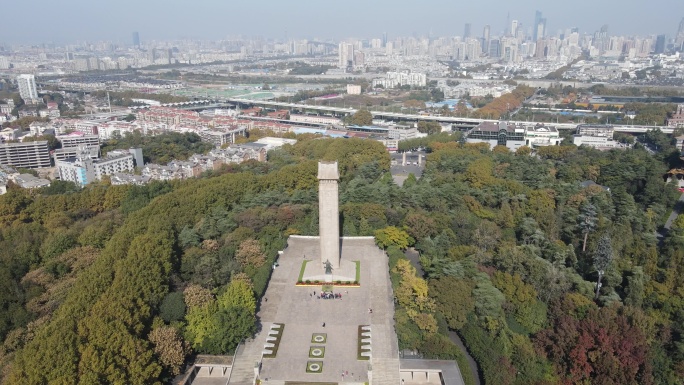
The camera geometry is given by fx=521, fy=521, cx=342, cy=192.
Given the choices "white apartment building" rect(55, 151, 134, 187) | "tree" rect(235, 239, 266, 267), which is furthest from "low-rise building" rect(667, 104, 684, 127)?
"white apartment building" rect(55, 151, 134, 187)

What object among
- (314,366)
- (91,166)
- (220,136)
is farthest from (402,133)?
(314,366)

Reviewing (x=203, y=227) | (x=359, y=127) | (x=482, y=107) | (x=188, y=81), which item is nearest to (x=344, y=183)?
(x=203, y=227)

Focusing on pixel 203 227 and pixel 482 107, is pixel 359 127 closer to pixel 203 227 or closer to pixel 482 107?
pixel 482 107

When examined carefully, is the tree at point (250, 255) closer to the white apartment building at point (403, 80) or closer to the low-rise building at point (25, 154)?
the low-rise building at point (25, 154)

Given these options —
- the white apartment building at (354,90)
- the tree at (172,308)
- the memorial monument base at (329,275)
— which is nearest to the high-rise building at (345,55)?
the white apartment building at (354,90)

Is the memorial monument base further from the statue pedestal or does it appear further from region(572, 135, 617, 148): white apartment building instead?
region(572, 135, 617, 148): white apartment building

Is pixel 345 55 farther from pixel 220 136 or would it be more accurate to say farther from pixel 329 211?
pixel 329 211
